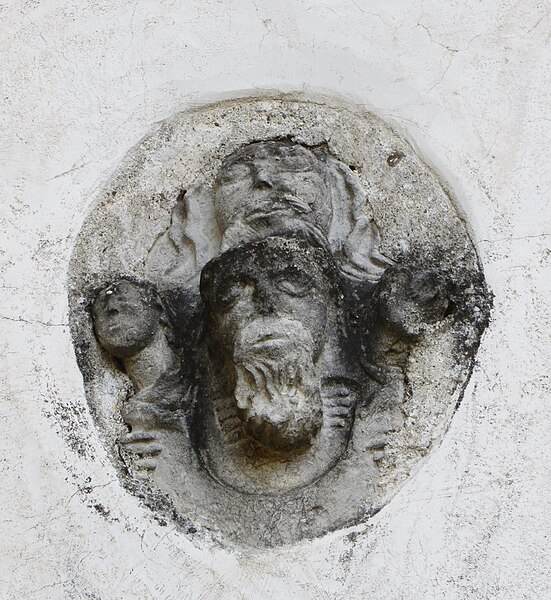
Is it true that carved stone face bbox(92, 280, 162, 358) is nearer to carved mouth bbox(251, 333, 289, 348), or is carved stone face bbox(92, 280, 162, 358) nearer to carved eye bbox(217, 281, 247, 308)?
carved eye bbox(217, 281, 247, 308)

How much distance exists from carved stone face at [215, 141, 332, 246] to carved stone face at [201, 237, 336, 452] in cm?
14

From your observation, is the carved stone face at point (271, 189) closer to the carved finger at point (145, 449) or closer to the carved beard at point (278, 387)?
the carved beard at point (278, 387)

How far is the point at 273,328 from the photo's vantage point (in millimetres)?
3969

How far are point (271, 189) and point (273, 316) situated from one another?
1.54 ft

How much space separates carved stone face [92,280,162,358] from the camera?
163 inches

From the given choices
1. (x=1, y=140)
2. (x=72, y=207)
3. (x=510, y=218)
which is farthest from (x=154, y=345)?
(x=510, y=218)

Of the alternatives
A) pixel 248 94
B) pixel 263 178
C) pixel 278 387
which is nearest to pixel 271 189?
pixel 263 178

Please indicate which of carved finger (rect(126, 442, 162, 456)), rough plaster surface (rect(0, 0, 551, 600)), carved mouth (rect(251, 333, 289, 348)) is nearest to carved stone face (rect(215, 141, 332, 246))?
rough plaster surface (rect(0, 0, 551, 600))

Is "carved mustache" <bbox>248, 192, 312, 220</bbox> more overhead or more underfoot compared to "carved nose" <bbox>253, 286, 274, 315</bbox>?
more overhead

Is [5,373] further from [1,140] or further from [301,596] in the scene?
[301,596]

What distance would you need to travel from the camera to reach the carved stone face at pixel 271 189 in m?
4.21

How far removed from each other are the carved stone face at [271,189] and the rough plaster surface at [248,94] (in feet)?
0.81

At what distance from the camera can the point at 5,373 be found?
4078 millimetres

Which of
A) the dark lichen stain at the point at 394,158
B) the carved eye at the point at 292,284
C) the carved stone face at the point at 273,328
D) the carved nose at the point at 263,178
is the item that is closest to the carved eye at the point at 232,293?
the carved stone face at the point at 273,328
